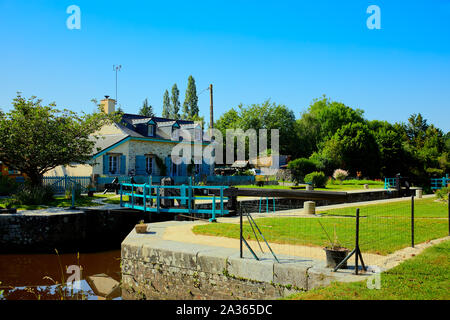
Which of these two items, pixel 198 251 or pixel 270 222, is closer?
pixel 198 251

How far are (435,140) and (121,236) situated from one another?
51.5m

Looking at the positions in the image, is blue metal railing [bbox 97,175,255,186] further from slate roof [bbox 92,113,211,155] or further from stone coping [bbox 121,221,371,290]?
stone coping [bbox 121,221,371,290]

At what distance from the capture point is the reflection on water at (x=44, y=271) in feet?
31.9

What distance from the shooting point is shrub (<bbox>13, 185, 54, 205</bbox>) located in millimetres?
16984

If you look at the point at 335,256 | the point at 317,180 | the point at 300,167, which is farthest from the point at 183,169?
the point at 335,256

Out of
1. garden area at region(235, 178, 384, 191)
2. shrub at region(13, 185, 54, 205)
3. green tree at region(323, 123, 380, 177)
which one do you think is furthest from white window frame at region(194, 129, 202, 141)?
shrub at region(13, 185, 54, 205)

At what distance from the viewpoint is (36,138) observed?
1816 cm

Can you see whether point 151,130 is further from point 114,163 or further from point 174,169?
point 114,163

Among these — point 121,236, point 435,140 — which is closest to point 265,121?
point 435,140

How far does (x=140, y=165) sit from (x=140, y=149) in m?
1.25

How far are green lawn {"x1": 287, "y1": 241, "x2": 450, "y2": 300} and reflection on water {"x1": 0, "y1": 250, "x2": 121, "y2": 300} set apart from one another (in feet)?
20.5

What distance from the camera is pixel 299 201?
838 inches

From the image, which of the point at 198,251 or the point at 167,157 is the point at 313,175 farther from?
the point at 198,251

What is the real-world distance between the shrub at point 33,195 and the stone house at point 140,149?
563 cm
